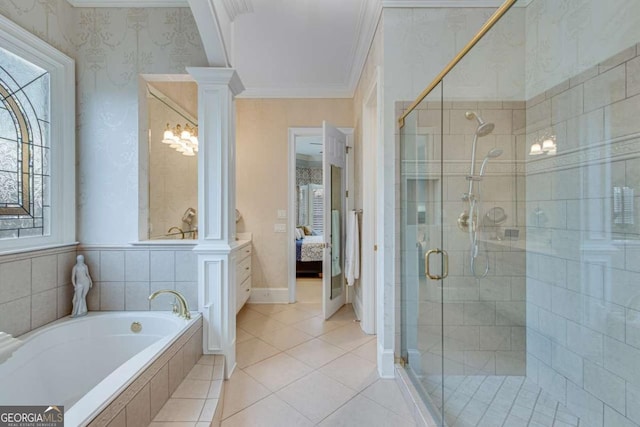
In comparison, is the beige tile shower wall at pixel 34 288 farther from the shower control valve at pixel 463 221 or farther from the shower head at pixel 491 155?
the shower head at pixel 491 155

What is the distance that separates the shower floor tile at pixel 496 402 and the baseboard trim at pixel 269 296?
2116 mm

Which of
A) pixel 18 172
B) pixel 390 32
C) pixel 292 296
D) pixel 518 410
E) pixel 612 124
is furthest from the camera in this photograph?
pixel 292 296

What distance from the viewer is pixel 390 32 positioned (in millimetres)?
2025

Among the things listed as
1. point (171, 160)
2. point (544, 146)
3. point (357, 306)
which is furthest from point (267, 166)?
point (544, 146)

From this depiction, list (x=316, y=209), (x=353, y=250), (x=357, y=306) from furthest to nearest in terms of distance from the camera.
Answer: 1. (x=316, y=209)
2. (x=357, y=306)
3. (x=353, y=250)

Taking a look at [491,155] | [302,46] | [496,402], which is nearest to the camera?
[496,402]

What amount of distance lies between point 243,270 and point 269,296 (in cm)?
68

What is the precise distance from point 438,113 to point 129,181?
2301 mm

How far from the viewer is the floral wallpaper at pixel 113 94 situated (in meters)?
2.07

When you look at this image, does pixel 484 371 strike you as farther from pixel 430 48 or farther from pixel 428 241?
pixel 430 48

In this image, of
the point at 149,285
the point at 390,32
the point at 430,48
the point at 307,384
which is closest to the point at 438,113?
the point at 430,48

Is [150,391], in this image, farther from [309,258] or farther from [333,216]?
[309,258]

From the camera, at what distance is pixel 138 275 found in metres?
2.11

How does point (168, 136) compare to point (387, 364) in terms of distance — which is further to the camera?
point (168, 136)
